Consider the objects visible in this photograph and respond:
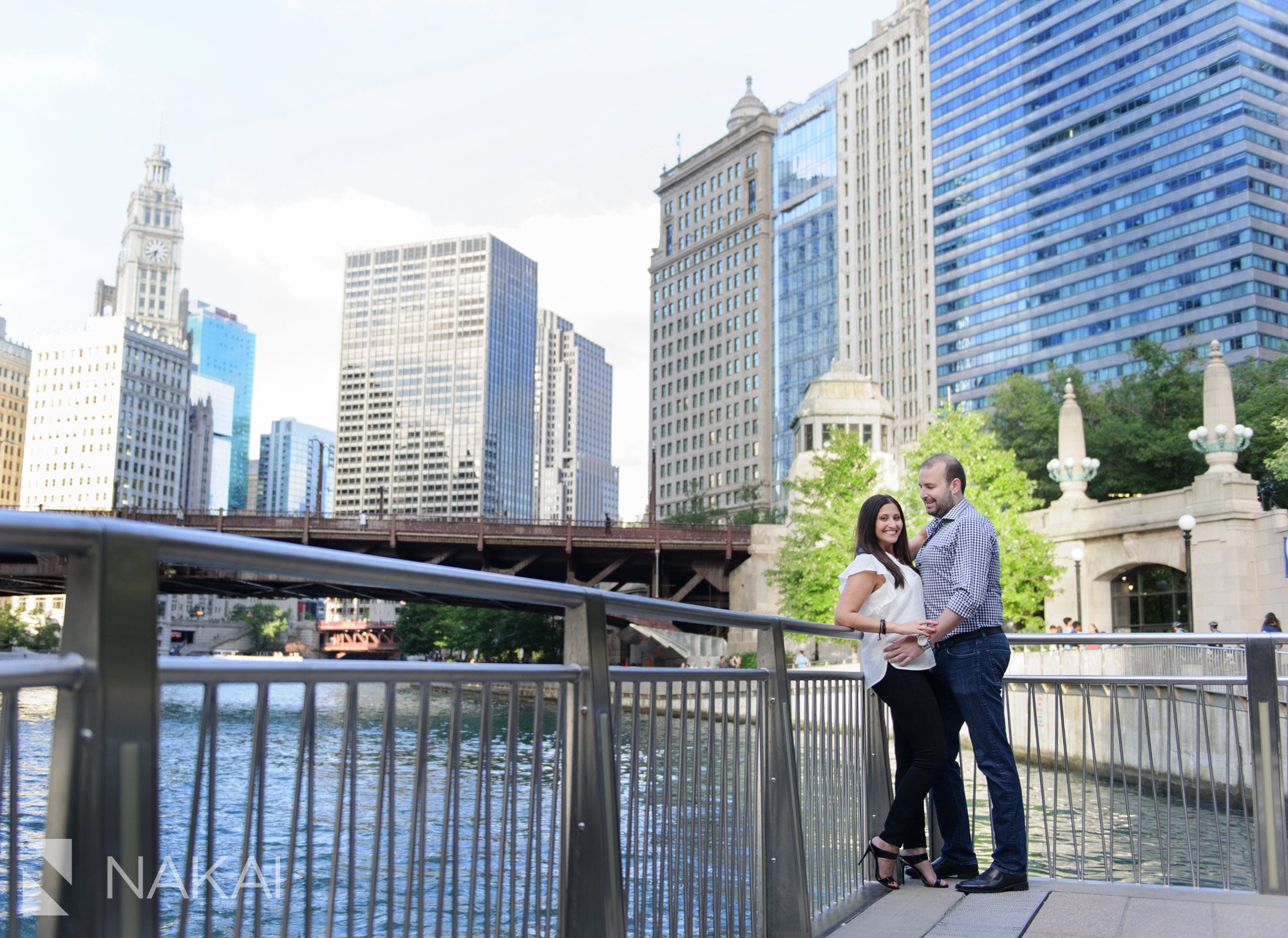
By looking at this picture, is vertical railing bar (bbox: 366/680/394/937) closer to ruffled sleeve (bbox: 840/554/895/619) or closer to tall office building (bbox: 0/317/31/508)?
ruffled sleeve (bbox: 840/554/895/619)

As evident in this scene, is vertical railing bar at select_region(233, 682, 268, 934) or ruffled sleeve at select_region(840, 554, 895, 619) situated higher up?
ruffled sleeve at select_region(840, 554, 895, 619)

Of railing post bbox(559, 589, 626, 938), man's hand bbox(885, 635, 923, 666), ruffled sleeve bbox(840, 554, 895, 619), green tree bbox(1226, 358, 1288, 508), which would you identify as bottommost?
railing post bbox(559, 589, 626, 938)

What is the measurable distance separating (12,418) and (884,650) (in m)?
162

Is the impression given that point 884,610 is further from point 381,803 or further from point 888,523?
point 381,803

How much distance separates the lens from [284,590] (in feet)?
84.4

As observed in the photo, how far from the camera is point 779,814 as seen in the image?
16.8ft

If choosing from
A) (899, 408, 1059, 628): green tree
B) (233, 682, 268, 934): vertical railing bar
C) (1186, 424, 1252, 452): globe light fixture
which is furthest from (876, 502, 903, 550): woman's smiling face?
(1186, 424, 1252, 452): globe light fixture

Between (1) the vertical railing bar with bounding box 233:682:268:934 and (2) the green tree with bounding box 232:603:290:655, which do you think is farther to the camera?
(2) the green tree with bounding box 232:603:290:655

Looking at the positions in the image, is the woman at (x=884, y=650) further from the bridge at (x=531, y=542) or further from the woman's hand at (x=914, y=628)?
the bridge at (x=531, y=542)

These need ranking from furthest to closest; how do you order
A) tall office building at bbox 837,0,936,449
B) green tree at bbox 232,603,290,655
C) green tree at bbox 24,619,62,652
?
green tree at bbox 232,603,290,655 → tall office building at bbox 837,0,936,449 → green tree at bbox 24,619,62,652

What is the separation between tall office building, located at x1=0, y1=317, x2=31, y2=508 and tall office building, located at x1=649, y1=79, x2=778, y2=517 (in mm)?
79119

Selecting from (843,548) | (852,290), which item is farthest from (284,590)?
(852,290)

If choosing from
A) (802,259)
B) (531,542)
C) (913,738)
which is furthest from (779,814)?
(802,259)

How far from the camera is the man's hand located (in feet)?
19.2
